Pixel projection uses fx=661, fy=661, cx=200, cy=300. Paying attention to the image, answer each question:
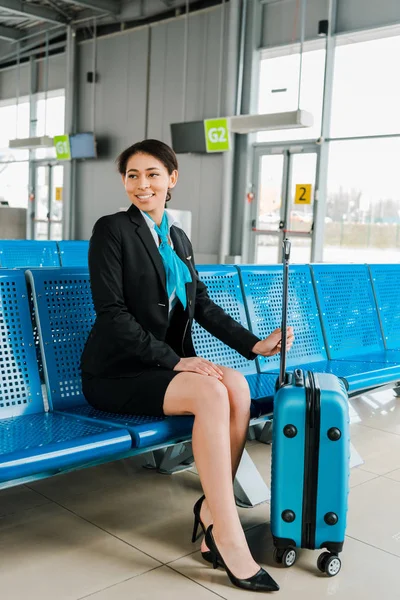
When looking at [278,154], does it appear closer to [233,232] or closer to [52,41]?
[233,232]

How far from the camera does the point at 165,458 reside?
2.99 m

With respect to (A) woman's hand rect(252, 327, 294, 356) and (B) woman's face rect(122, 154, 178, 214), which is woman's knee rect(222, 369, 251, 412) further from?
(B) woman's face rect(122, 154, 178, 214)

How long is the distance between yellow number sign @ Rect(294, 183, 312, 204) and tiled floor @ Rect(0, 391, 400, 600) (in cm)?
716

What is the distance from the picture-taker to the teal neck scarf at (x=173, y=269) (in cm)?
233

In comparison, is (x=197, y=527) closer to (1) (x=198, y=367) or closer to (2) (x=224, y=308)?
(1) (x=198, y=367)

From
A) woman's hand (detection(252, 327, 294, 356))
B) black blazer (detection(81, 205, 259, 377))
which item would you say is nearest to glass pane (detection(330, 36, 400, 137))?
woman's hand (detection(252, 327, 294, 356))

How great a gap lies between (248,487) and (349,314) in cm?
159

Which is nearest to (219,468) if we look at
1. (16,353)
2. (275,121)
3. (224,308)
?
(16,353)

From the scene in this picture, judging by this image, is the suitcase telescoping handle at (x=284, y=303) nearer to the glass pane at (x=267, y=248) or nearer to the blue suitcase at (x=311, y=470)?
the blue suitcase at (x=311, y=470)

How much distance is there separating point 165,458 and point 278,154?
7.93 metres

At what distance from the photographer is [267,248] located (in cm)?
1047

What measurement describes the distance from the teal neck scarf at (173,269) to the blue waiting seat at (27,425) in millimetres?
539

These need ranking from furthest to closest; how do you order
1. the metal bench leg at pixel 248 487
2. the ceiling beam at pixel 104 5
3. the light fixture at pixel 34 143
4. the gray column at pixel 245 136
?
the light fixture at pixel 34 143
the ceiling beam at pixel 104 5
the gray column at pixel 245 136
the metal bench leg at pixel 248 487

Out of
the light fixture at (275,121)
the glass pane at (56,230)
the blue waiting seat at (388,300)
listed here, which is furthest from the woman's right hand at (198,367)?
the glass pane at (56,230)
